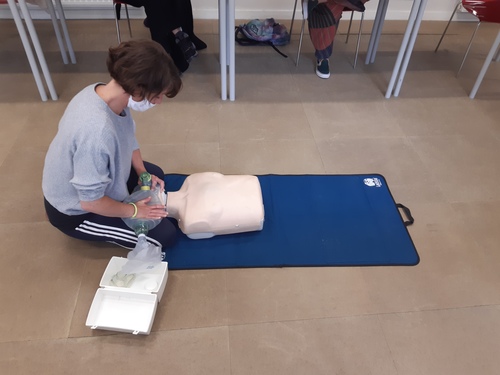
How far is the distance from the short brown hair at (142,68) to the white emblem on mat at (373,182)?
123 cm

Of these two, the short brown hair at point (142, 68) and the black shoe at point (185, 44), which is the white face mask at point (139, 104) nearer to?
the short brown hair at point (142, 68)

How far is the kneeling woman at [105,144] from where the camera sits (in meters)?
1.09

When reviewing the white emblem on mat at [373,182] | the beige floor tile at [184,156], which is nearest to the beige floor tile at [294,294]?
the white emblem on mat at [373,182]

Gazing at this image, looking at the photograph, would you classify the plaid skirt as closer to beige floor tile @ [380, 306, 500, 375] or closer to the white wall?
the white wall

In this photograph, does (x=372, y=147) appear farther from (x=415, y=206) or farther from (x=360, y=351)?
(x=360, y=351)

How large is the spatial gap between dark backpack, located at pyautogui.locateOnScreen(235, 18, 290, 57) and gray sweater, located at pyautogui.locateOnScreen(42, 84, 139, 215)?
84.2 inches

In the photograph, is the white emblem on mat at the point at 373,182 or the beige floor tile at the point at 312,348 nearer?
the beige floor tile at the point at 312,348

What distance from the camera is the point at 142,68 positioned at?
1.07 meters

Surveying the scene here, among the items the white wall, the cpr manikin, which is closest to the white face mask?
the cpr manikin

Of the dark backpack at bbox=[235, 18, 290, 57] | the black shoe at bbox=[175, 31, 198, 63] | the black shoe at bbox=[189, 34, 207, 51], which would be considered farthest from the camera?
the dark backpack at bbox=[235, 18, 290, 57]

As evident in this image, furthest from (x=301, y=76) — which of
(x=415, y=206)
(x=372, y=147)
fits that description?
(x=415, y=206)

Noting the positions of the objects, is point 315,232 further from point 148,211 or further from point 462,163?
point 462,163

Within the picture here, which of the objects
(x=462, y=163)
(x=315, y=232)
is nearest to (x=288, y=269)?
(x=315, y=232)

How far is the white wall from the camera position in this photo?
3.33 metres
